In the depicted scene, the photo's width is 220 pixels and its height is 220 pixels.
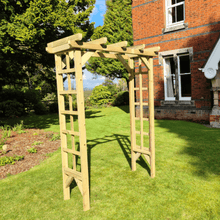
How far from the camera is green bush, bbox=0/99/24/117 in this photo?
56.3ft

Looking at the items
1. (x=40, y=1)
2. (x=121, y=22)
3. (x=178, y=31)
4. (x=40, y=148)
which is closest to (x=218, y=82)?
(x=178, y=31)

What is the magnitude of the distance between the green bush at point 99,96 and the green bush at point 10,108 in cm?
778

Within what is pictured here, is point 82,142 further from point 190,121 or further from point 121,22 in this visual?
point 121,22

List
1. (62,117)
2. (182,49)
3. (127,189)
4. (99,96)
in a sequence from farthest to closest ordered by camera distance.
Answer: (99,96)
(182,49)
(127,189)
(62,117)

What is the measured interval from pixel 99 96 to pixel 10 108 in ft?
29.5

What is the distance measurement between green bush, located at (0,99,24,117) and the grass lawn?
1209cm

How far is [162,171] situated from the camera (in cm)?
534

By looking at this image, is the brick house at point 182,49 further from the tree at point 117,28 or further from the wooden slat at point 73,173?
the tree at point 117,28

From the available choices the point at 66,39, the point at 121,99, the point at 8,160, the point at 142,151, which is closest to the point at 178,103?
the point at 142,151

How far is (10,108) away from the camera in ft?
56.7

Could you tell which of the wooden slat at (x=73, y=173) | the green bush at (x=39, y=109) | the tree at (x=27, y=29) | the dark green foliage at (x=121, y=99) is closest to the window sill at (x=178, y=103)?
the tree at (x=27, y=29)

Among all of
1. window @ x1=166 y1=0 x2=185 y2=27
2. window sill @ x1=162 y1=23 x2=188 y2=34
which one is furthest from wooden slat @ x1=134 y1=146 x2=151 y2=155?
window @ x1=166 y1=0 x2=185 y2=27

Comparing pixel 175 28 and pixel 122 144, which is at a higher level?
pixel 175 28

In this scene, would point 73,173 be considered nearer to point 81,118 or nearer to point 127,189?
point 81,118
